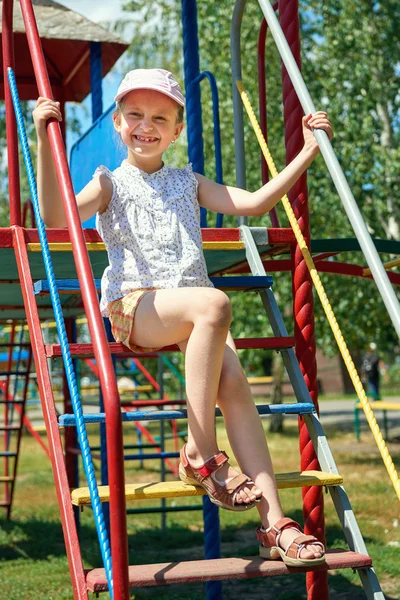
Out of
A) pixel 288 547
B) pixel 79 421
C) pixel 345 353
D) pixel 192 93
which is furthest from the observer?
pixel 192 93

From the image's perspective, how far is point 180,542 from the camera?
7070 mm

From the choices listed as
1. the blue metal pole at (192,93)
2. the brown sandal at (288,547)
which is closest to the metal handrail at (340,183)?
the brown sandal at (288,547)

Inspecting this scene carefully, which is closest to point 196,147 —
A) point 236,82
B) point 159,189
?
point 236,82

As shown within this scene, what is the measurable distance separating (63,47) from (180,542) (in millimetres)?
4153

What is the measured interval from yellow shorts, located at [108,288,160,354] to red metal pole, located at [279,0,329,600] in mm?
909

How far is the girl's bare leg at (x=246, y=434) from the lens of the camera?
2.64 m

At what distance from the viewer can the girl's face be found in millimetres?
2900

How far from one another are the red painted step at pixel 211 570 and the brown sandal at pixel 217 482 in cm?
16

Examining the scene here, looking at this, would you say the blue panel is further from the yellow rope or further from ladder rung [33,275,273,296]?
ladder rung [33,275,273,296]

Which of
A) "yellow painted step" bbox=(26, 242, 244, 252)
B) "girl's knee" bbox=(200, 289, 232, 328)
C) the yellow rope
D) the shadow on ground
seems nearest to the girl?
"girl's knee" bbox=(200, 289, 232, 328)

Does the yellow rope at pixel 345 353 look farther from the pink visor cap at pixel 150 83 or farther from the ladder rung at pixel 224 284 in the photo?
the pink visor cap at pixel 150 83

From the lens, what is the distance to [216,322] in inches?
103

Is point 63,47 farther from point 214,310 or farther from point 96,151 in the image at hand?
point 214,310

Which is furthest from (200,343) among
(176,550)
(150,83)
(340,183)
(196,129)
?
(176,550)
